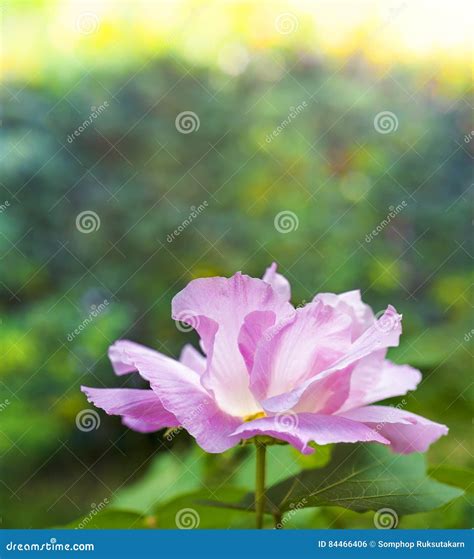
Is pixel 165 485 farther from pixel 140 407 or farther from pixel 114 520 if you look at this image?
pixel 140 407

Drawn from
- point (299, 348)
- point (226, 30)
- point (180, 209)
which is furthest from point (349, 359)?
point (180, 209)

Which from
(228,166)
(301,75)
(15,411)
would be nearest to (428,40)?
(301,75)

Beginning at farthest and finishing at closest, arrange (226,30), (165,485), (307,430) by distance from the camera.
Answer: (226,30) < (165,485) < (307,430)

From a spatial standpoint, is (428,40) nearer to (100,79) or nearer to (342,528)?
(100,79)

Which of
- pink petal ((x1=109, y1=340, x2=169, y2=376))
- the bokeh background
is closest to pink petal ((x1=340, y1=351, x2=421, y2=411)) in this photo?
pink petal ((x1=109, y1=340, x2=169, y2=376))

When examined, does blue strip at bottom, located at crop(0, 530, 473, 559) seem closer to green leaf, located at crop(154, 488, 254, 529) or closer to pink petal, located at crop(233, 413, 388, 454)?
green leaf, located at crop(154, 488, 254, 529)

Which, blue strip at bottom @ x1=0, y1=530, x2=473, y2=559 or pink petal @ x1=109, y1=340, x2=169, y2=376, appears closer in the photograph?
pink petal @ x1=109, y1=340, x2=169, y2=376

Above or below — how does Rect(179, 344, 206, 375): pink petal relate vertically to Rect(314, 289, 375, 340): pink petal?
below
